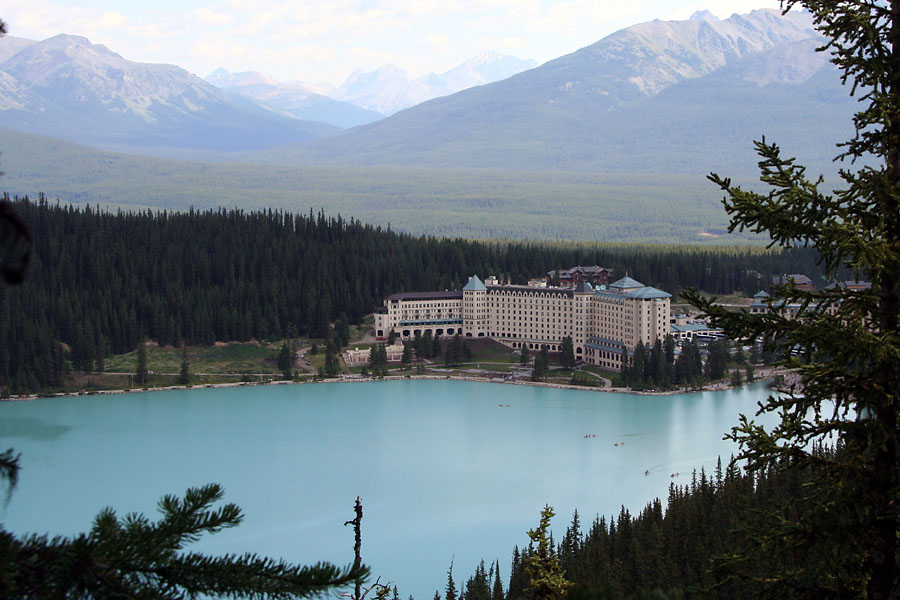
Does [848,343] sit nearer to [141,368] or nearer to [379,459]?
[379,459]

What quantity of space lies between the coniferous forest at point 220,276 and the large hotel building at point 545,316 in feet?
12.1

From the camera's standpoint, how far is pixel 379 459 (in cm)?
3294

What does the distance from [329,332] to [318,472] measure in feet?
71.4

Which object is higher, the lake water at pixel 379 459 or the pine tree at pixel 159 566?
the pine tree at pixel 159 566

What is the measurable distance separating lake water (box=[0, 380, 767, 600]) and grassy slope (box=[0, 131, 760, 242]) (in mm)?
74804

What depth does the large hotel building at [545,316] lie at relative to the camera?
152 ft

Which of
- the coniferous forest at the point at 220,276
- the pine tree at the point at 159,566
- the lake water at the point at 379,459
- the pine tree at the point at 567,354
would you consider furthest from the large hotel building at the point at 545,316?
the pine tree at the point at 159,566

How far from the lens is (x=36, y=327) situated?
47.6 m

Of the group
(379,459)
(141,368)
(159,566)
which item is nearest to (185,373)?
(141,368)

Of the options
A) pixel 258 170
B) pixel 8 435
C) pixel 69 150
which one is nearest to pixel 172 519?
pixel 8 435

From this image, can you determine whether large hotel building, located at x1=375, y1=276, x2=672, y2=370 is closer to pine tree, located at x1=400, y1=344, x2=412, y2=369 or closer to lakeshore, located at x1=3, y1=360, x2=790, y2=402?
lakeshore, located at x1=3, y1=360, x2=790, y2=402

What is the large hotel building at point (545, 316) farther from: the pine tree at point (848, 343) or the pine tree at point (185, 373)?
the pine tree at point (848, 343)

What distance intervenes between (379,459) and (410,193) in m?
116

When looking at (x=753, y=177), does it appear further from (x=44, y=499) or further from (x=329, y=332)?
(x=44, y=499)
